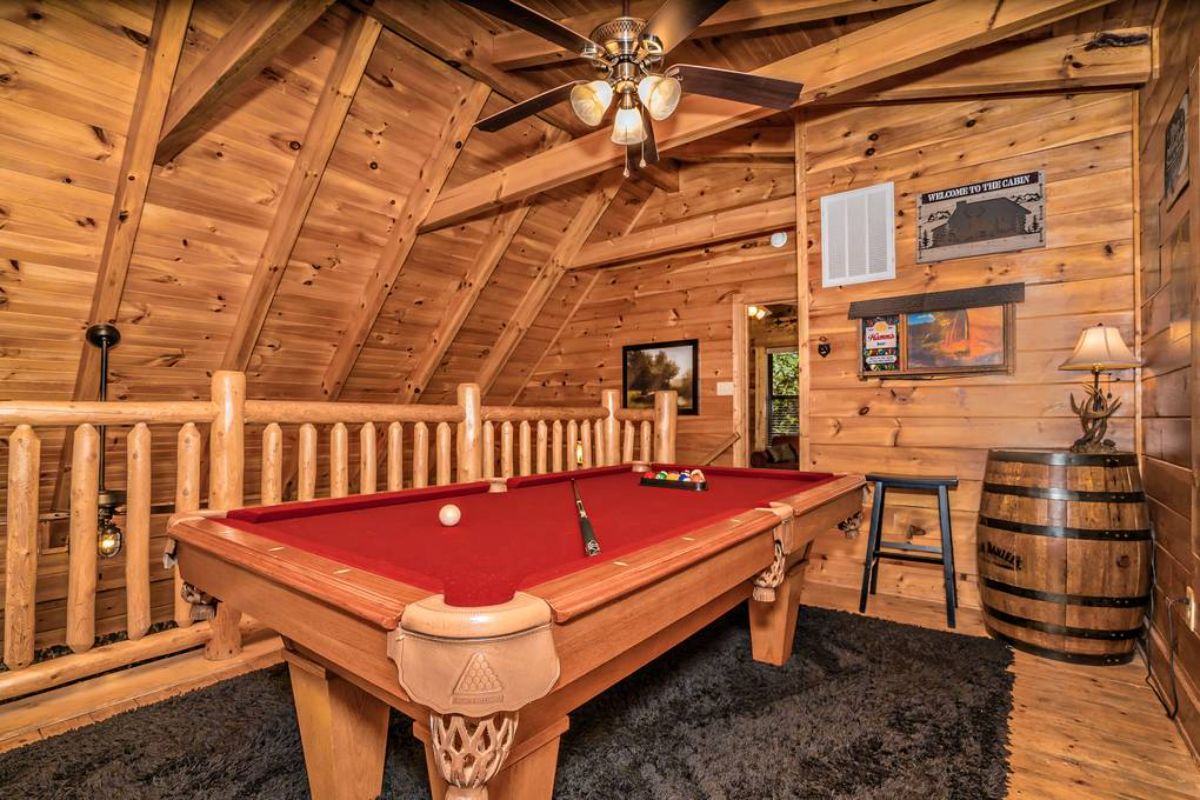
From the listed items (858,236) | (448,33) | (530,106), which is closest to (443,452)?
(530,106)

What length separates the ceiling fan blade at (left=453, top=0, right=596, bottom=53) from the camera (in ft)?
5.57

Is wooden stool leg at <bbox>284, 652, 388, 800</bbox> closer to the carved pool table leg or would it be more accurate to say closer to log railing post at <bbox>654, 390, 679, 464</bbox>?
the carved pool table leg

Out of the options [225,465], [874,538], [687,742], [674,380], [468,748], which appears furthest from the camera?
[674,380]

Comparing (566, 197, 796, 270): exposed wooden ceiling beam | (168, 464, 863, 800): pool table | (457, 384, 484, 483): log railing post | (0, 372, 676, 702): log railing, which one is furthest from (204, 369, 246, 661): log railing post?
(566, 197, 796, 270): exposed wooden ceiling beam

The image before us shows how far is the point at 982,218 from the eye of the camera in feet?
9.88

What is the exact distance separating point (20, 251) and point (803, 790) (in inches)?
160

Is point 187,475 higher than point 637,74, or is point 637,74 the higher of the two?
point 637,74

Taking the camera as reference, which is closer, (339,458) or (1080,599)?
(1080,599)

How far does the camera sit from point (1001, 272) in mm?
2947

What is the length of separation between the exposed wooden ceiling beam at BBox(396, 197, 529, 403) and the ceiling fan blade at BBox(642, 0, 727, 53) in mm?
2792

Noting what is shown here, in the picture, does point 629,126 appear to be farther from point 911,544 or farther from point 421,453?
point 911,544

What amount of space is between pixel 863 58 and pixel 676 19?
1.12 metres

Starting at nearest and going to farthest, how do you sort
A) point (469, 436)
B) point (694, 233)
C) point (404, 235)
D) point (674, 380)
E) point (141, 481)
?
point (141, 481)
point (469, 436)
point (404, 235)
point (694, 233)
point (674, 380)

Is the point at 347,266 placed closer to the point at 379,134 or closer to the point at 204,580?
the point at 379,134
